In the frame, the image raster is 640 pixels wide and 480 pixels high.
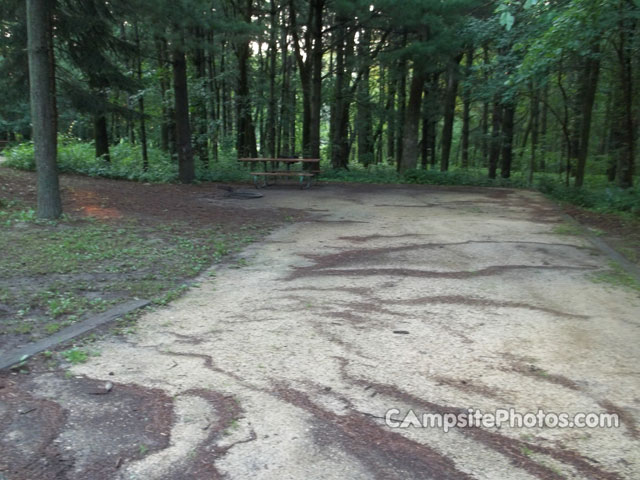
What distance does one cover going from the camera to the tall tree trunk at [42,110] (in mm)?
7852

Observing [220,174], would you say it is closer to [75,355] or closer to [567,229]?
[567,229]

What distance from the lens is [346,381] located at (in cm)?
323

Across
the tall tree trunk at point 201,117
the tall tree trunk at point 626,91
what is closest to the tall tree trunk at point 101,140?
the tall tree trunk at point 201,117

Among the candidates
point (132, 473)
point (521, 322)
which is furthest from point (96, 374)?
point (521, 322)

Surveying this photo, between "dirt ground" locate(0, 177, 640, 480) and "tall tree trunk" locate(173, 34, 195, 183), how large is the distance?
9.54 metres

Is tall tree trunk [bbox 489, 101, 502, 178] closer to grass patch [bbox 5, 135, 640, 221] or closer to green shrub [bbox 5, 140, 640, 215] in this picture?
green shrub [bbox 5, 140, 640, 215]

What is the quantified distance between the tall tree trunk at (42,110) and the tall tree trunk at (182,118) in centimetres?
564

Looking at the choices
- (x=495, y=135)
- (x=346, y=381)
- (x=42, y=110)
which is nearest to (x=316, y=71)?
(x=495, y=135)

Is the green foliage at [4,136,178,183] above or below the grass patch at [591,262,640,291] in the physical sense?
above

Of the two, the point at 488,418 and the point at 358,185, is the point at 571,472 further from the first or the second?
the point at 358,185

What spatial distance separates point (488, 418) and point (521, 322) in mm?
1729

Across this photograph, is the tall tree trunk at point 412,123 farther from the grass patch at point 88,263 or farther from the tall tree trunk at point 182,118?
the grass patch at point 88,263

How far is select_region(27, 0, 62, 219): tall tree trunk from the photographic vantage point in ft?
25.8

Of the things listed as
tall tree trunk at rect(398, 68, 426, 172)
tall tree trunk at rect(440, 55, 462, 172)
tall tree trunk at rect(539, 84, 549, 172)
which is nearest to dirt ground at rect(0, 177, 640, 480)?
tall tree trunk at rect(398, 68, 426, 172)
